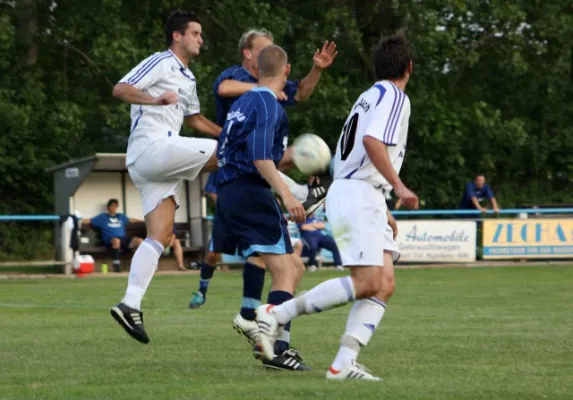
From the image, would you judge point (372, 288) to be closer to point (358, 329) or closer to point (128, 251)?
point (358, 329)

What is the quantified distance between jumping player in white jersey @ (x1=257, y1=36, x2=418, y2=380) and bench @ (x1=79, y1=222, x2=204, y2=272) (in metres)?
16.8

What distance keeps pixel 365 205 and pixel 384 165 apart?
0.26 m

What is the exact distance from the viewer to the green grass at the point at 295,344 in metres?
6.11

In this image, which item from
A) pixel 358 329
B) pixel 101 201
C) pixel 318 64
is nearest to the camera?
pixel 358 329

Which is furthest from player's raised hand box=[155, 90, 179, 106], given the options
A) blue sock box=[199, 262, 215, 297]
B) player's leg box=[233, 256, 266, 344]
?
blue sock box=[199, 262, 215, 297]

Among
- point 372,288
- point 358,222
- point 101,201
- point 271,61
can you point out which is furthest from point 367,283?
point 101,201

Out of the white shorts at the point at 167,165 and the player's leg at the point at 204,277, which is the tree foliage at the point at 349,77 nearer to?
the player's leg at the point at 204,277

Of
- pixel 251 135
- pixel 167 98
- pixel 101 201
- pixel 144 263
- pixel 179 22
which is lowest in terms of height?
pixel 101 201

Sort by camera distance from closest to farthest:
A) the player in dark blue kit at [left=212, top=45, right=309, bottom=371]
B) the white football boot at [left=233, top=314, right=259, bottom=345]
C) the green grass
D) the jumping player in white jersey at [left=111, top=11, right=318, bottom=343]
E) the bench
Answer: the green grass < the player in dark blue kit at [left=212, top=45, right=309, bottom=371] < the white football boot at [left=233, top=314, right=259, bottom=345] < the jumping player in white jersey at [left=111, top=11, right=318, bottom=343] < the bench

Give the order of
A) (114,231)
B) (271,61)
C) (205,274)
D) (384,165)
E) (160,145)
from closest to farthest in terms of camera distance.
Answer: (384,165)
(271,61)
(160,145)
(205,274)
(114,231)

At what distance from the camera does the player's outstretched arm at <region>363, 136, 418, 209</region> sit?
641 cm

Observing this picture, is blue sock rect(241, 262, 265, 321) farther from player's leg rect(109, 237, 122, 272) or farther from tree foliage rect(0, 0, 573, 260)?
tree foliage rect(0, 0, 573, 260)

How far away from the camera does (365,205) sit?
661cm

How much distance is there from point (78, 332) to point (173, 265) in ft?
48.6
